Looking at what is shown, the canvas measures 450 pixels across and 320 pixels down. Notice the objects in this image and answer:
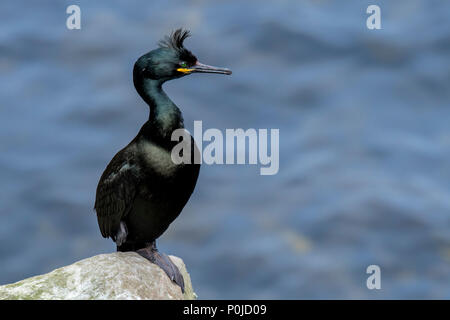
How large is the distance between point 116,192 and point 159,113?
920 mm

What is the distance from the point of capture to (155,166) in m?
8.17

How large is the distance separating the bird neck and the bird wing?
1.38 ft

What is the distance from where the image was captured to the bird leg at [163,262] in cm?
866

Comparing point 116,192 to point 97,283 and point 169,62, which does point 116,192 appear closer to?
point 97,283

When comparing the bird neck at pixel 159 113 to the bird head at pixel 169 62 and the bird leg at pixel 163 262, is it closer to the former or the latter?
the bird head at pixel 169 62

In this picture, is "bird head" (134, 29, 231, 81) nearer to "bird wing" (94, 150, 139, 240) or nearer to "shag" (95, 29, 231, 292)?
"shag" (95, 29, 231, 292)

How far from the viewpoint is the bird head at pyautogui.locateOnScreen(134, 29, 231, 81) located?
8.09m

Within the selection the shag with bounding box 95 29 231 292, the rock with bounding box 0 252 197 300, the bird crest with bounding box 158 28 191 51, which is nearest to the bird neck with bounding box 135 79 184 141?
the shag with bounding box 95 29 231 292

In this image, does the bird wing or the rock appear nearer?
the rock

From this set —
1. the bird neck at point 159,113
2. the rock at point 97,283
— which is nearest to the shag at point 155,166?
the bird neck at point 159,113
